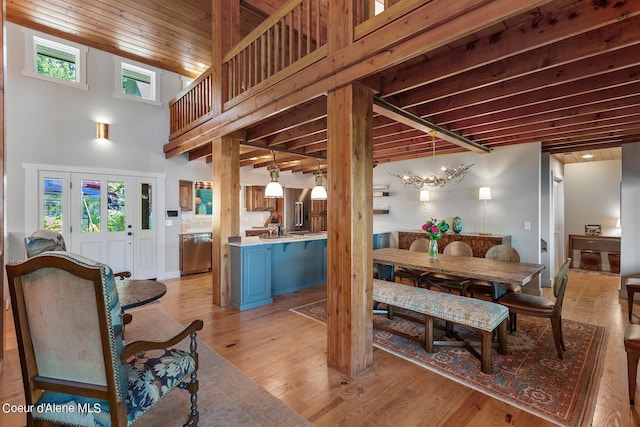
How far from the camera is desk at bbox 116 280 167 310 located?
204cm

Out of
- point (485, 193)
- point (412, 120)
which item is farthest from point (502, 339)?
point (485, 193)

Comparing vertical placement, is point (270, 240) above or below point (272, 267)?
above

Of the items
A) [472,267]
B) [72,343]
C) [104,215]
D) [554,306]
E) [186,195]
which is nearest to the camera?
[72,343]

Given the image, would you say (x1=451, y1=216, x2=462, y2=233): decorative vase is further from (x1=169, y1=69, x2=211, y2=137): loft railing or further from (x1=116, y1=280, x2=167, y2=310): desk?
(x1=116, y1=280, x2=167, y2=310): desk

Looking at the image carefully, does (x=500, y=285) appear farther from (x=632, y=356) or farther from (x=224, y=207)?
(x=224, y=207)

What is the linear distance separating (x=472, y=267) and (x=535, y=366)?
106 cm

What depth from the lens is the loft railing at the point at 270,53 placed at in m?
2.69

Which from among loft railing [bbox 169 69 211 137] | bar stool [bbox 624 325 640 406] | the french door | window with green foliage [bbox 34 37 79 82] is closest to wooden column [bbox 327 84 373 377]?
bar stool [bbox 624 325 640 406]

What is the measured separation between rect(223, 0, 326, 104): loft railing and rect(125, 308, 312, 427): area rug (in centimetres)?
278

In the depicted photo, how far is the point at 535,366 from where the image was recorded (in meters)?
2.57

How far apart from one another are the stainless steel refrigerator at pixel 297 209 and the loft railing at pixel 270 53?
4439 mm

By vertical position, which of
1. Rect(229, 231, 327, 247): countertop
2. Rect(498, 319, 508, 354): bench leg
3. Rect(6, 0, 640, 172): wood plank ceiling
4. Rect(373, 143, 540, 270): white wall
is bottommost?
Rect(498, 319, 508, 354): bench leg

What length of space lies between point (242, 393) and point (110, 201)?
476 cm

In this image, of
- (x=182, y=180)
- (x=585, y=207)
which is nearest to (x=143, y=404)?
(x=182, y=180)
